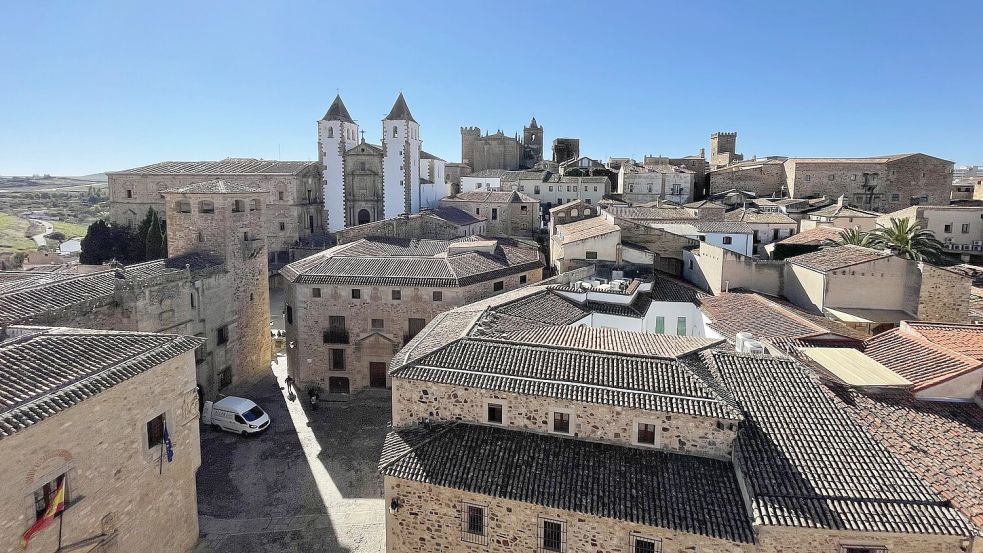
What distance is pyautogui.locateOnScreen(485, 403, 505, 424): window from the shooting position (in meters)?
13.1

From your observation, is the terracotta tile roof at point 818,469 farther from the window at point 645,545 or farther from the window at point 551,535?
the window at point 551,535

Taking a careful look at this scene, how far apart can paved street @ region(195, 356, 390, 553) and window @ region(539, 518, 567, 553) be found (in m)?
5.21

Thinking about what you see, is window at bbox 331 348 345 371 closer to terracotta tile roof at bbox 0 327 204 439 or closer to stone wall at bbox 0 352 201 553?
stone wall at bbox 0 352 201 553

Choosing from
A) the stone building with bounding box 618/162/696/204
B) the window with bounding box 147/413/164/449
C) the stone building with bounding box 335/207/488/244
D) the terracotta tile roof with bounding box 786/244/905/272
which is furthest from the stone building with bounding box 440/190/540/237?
the window with bounding box 147/413/164/449

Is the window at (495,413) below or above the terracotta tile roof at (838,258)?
below

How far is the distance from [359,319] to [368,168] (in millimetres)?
29025

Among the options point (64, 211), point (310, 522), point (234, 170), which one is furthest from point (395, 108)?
point (64, 211)

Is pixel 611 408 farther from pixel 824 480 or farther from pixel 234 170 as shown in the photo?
pixel 234 170

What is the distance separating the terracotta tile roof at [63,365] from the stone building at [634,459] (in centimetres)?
565

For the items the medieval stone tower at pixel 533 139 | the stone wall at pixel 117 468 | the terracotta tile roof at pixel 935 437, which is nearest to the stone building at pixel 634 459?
the terracotta tile roof at pixel 935 437

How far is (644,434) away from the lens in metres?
12.3

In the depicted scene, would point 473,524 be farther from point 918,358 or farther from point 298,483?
point 918,358

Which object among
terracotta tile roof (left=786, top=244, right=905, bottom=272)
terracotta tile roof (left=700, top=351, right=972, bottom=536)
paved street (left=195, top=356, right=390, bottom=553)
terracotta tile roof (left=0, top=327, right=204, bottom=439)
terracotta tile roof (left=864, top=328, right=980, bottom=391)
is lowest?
paved street (left=195, top=356, right=390, bottom=553)

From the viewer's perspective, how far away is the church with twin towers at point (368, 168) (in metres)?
49.3
